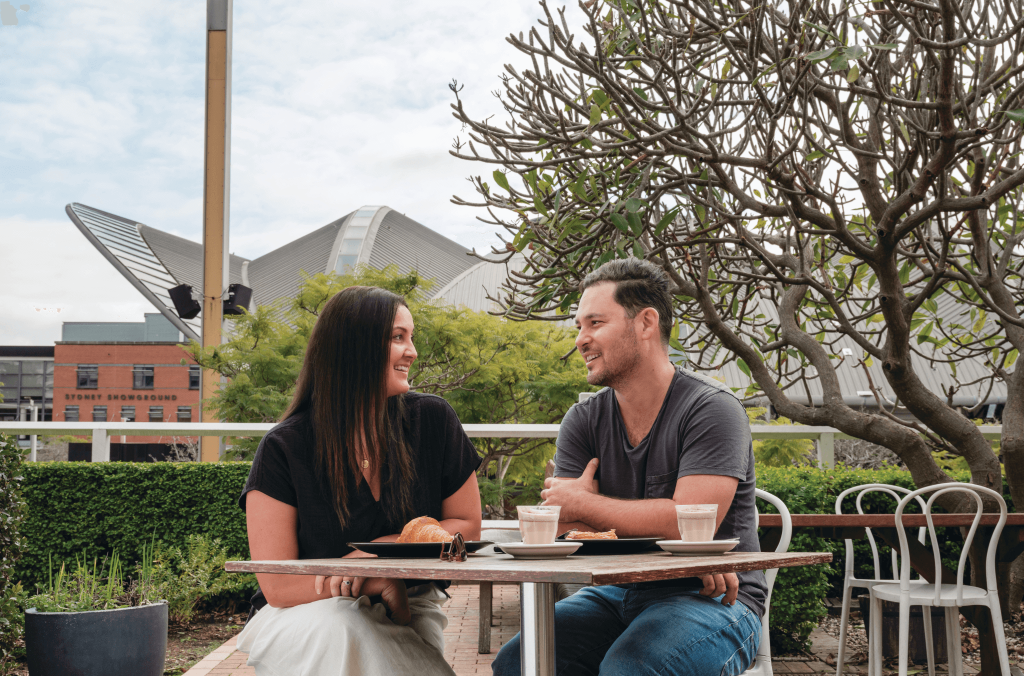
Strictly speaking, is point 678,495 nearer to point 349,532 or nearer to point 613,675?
point 613,675

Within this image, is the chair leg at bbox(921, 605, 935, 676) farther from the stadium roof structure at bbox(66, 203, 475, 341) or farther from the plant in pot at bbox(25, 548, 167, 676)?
the stadium roof structure at bbox(66, 203, 475, 341)

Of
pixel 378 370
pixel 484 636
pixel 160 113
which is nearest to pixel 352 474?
pixel 378 370

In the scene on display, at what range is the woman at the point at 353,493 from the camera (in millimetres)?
1684

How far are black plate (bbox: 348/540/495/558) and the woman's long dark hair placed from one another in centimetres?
36

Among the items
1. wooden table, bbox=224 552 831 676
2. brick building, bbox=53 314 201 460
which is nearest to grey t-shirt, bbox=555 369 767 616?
wooden table, bbox=224 552 831 676

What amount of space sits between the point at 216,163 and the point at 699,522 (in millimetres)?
8436

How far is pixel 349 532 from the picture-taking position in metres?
1.94

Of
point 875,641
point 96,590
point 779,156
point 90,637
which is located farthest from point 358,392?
point 96,590

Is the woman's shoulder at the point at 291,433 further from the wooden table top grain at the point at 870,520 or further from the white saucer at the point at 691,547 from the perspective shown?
the wooden table top grain at the point at 870,520

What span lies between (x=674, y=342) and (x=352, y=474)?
2134 millimetres

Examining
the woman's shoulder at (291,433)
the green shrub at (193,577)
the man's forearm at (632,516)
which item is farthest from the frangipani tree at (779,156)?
the green shrub at (193,577)

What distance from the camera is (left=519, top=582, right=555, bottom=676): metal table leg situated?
1.44m

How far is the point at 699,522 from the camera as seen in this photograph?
5.28 ft

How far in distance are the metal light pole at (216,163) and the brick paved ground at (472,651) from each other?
462 cm
